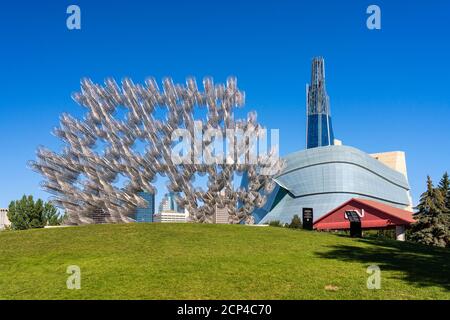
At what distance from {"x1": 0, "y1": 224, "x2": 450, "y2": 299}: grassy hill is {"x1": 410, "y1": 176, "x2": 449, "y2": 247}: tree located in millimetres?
27560

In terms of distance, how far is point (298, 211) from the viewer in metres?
105

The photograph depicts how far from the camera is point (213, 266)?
20.2m

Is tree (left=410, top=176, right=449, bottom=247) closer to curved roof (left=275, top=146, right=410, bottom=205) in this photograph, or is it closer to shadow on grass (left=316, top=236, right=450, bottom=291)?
shadow on grass (left=316, top=236, right=450, bottom=291)

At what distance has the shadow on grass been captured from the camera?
721 inches

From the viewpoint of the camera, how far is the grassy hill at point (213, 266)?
52.9ft

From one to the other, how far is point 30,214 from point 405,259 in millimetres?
83872

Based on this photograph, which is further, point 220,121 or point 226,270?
point 220,121

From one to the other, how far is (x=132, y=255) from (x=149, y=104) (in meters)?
45.3
